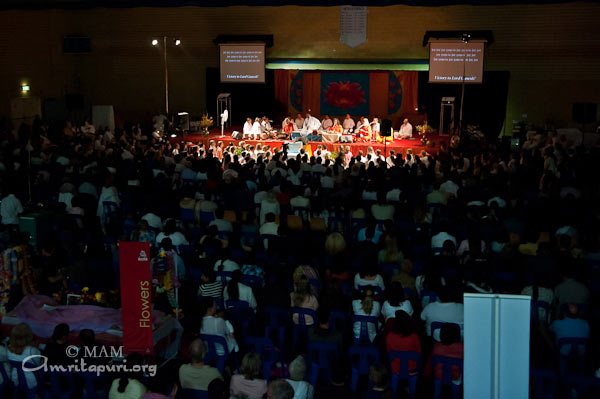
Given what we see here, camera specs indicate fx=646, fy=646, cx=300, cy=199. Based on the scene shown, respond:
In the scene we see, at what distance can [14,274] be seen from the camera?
7.92 metres

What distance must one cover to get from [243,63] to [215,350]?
18.6 m

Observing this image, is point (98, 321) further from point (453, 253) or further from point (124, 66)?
point (124, 66)

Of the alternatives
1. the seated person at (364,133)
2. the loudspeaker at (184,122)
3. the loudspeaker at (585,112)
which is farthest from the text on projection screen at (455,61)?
the loudspeaker at (184,122)

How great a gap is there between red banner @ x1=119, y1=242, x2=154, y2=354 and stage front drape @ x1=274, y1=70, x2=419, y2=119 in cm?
1897

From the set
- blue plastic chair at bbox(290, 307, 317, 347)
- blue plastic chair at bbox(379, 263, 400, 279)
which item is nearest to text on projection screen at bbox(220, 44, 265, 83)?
blue plastic chair at bbox(379, 263, 400, 279)

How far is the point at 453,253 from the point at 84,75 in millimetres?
20445

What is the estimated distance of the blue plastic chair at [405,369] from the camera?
18.9 feet

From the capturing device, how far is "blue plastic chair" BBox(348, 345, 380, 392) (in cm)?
583

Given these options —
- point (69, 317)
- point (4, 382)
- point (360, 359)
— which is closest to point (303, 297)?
point (360, 359)

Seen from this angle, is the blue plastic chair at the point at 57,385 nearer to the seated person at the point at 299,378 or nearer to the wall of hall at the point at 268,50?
the seated person at the point at 299,378

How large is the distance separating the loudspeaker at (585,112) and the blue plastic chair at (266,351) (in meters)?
17.0

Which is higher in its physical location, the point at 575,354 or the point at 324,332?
the point at 324,332

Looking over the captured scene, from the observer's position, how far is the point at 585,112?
1986cm

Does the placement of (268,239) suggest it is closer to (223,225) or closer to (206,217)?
(223,225)
